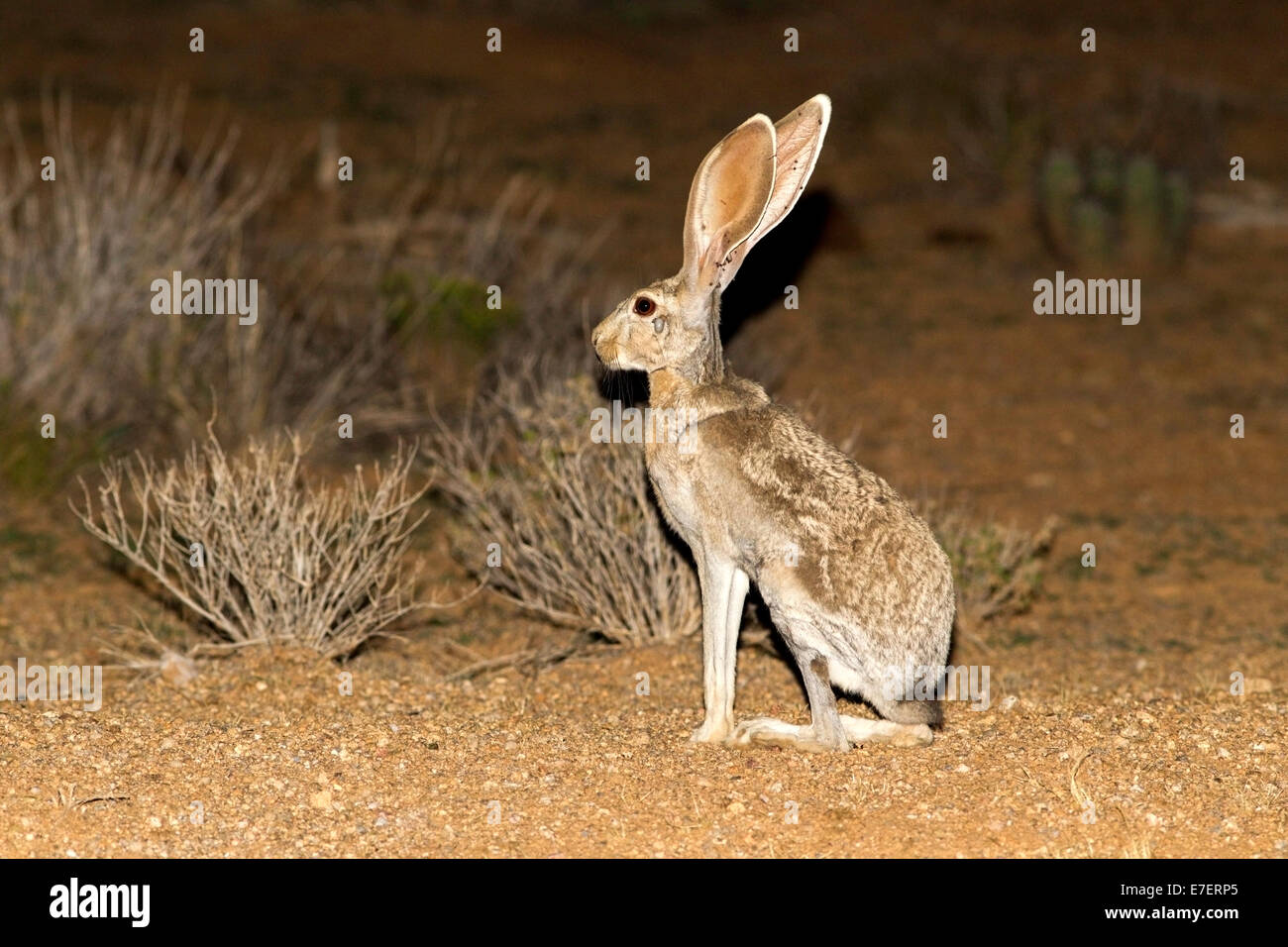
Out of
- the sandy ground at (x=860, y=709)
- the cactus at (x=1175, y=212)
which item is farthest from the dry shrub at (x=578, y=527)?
the cactus at (x=1175, y=212)

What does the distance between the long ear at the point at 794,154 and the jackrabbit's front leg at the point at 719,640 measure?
0.98 m

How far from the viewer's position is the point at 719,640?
5570 millimetres

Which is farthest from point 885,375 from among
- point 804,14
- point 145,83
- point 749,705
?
point 804,14

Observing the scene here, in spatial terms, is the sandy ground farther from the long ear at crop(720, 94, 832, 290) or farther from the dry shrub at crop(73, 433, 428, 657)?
the long ear at crop(720, 94, 832, 290)

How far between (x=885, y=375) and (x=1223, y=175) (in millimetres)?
5743

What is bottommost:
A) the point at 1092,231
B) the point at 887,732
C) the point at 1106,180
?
the point at 887,732

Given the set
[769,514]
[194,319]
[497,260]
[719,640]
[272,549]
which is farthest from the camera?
[497,260]

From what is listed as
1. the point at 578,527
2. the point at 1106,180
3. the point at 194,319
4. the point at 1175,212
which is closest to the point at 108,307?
the point at 194,319

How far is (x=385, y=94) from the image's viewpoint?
16.2 metres

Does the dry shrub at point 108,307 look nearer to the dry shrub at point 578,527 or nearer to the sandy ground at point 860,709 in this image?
the sandy ground at point 860,709

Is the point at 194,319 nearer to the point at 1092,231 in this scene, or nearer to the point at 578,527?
the point at 578,527

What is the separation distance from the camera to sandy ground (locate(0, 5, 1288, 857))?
486cm

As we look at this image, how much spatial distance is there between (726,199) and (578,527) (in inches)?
69.0

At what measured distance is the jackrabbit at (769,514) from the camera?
5324mm
